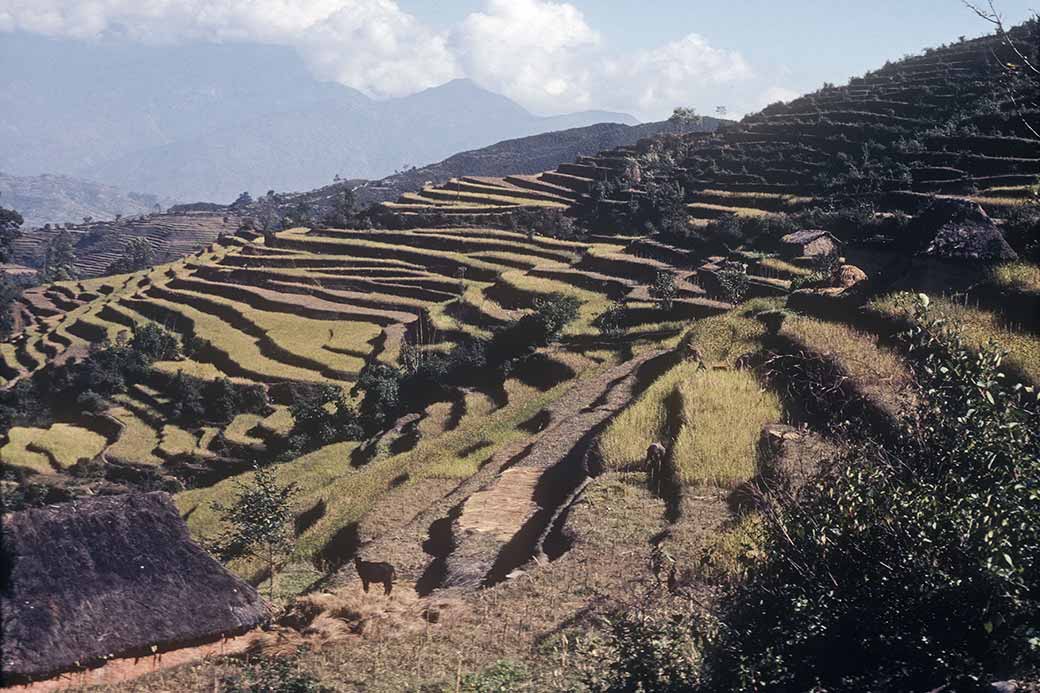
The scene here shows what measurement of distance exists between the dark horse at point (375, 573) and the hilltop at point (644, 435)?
0.20 m

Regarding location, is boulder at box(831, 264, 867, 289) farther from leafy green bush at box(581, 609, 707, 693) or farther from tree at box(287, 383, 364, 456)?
tree at box(287, 383, 364, 456)

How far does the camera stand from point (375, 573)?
911 centimetres

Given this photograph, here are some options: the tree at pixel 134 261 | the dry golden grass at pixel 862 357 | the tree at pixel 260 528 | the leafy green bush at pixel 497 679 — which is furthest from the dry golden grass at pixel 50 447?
the tree at pixel 134 261

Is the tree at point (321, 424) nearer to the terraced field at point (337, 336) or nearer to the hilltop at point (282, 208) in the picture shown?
the terraced field at point (337, 336)

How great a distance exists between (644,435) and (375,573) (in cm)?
385

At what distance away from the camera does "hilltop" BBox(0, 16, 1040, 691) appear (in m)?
5.16

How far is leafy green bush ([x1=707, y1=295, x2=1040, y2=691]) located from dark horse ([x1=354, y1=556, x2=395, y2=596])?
4.26 metres

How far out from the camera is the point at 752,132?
51.8 m

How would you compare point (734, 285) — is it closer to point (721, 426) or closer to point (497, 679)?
point (721, 426)

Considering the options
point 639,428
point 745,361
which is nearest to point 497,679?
point 639,428

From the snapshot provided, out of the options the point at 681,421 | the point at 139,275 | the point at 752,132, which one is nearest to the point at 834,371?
the point at 681,421

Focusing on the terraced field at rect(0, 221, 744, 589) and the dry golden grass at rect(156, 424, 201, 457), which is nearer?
the terraced field at rect(0, 221, 744, 589)

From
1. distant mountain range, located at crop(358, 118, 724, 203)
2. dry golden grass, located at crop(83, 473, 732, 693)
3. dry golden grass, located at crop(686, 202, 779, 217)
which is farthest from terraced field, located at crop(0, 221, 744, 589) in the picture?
distant mountain range, located at crop(358, 118, 724, 203)

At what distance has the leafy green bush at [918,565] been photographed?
4398 mm
